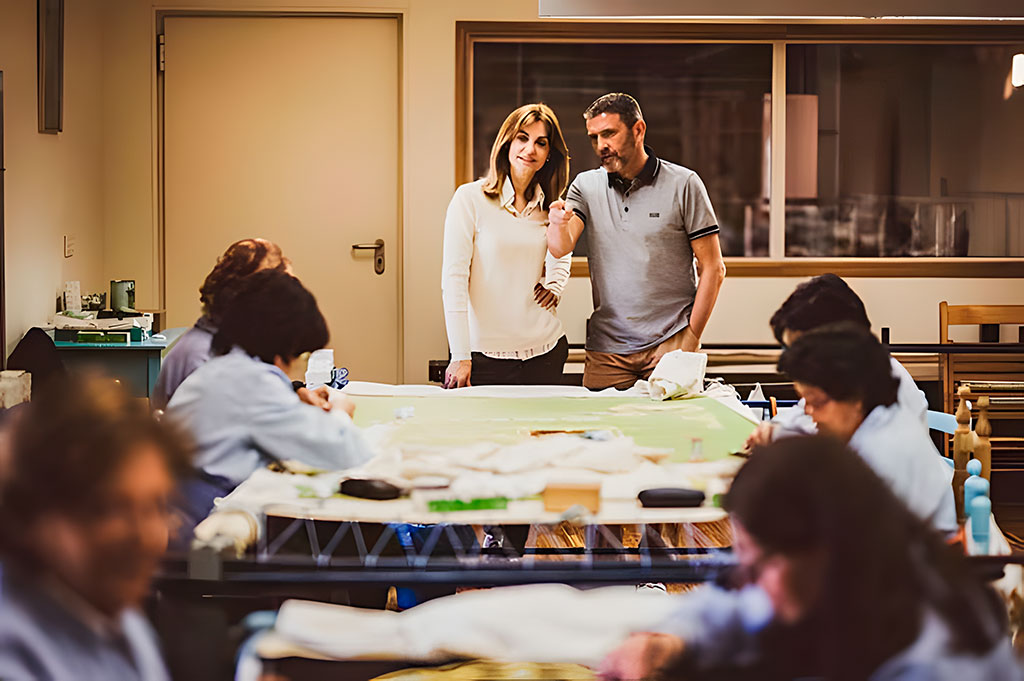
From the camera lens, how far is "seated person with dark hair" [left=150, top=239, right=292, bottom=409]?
5.77 ft

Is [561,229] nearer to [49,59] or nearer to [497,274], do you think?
[497,274]

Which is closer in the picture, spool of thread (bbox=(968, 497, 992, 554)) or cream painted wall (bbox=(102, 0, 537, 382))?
spool of thread (bbox=(968, 497, 992, 554))

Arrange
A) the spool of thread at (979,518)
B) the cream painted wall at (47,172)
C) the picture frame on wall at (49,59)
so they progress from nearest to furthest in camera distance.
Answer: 1. the spool of thread at (979,518)
2. the cream painted wall at (47,172)
3. the picture frame on wall at (49,59)

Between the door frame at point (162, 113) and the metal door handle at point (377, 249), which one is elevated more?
the door frame at point (162, 113)

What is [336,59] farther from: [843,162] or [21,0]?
[843,162]

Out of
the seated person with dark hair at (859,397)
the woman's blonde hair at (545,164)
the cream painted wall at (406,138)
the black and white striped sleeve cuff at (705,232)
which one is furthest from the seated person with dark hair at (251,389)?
the cream painted wall at (406,138)

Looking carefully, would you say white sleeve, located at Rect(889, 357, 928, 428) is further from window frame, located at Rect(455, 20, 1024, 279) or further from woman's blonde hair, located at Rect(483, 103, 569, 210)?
window frame, located at Rect(455, 20, 1024, 279)

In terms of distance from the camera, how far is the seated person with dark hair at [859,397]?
1.42 m

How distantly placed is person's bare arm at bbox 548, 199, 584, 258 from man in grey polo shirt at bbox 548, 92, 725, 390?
0.04 ft

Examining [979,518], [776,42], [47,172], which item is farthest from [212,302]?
[776,42]

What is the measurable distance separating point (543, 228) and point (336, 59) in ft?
7.92

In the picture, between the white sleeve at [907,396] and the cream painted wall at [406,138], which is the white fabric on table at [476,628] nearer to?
the white sleeve at [907,396]

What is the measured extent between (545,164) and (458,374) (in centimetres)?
67

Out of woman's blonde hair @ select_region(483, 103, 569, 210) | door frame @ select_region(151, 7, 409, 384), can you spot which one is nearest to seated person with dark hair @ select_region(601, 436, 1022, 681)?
woman's blonde hair @ select_region(483, 103, 569, 210)
